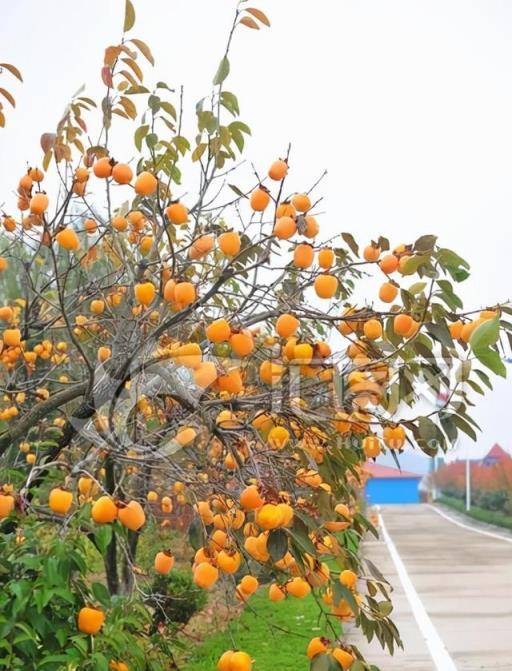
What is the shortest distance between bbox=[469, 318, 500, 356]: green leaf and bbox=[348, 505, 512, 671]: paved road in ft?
13.0

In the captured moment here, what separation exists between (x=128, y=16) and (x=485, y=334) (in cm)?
147

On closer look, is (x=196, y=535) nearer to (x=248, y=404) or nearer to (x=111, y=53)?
(x=248, y=404)

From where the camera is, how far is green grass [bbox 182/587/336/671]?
16.4 feet

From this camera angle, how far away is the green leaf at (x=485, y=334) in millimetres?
1727

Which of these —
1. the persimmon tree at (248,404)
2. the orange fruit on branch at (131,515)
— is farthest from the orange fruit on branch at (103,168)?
the orange fruit on branch at (131,515)

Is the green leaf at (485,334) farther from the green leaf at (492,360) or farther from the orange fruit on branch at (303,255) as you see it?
the orange fruit on branch at (303,255)

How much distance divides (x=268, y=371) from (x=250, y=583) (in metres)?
0.56

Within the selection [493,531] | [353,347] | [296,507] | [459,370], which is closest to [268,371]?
[353,347]

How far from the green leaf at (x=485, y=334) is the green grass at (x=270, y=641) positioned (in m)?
2.68

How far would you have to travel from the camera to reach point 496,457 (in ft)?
90.7

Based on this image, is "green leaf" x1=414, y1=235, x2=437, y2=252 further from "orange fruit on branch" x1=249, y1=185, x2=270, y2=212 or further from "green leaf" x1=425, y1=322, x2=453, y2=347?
"orange fruit on branch" x1=249, y1=185, x2=270, y2=212

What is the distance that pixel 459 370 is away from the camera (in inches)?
75.0

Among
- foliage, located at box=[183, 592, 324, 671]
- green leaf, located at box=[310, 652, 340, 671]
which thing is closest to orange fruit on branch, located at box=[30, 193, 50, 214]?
green leaf, located at box=[310, 652, 340, 671]

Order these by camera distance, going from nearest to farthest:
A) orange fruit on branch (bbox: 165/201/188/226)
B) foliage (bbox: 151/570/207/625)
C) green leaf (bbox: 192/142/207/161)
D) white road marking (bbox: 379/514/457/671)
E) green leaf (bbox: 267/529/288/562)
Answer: green leaf (bbox: 267/529/288/562) → orange fruit on branch (bbox: 165/201/188/226) → green leaf (bbox: 192/142/207/161) → white road marking (bbox: 379/514/457/671) → foliage (bbox: 151/570/207/625)
